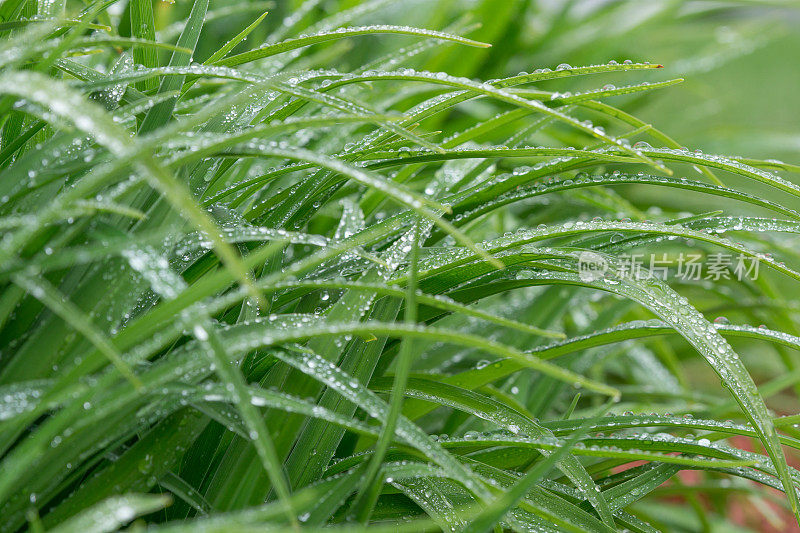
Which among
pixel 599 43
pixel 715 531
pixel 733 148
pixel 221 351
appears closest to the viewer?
pixel 221 351

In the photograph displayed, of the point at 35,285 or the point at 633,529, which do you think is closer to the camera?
the point at 35,285

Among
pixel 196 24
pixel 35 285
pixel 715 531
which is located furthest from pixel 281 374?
pixel 715 531

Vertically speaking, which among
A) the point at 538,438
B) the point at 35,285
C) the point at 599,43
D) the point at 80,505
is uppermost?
the point at 599,43

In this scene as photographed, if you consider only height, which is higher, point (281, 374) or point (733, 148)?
point (733, 148)

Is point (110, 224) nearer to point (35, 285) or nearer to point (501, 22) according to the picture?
point (35, 285)

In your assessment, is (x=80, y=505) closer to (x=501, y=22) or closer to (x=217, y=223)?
(x=217, y=223)

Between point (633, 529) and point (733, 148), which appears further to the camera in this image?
point (733, 148)

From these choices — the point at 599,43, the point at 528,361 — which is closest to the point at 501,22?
the point at 599,43

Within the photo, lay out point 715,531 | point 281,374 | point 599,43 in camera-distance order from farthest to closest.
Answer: point 599,43, point 715,531, point 281,374

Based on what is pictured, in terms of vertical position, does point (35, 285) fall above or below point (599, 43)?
below
